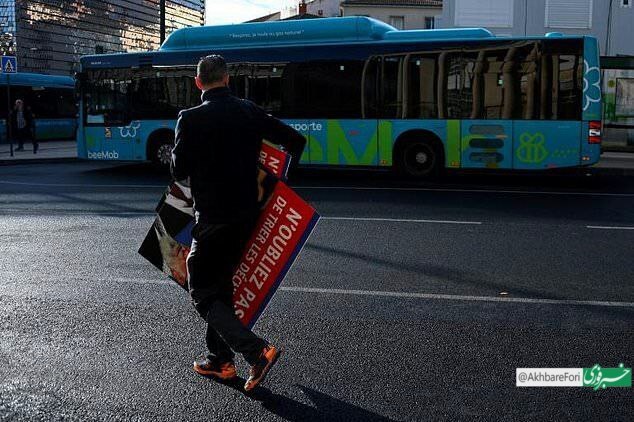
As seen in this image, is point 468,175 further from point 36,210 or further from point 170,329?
point 170,329

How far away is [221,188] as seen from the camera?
395 centimetres

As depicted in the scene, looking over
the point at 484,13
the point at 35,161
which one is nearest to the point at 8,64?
the point at 35,161

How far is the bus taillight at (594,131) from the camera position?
1392 centimetres

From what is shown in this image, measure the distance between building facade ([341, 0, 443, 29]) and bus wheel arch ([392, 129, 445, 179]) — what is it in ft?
154

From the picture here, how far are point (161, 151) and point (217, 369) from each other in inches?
540

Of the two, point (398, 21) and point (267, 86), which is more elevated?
point (398, 21)

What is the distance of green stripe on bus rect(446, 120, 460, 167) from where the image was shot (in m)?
14.8

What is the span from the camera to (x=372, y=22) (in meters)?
15.7

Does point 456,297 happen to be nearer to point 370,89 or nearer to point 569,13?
point 370,89

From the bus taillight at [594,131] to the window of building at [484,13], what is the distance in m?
21.4

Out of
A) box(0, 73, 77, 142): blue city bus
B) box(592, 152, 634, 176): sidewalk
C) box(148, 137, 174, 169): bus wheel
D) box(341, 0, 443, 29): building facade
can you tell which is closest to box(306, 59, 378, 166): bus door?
box(148, 137, 174, 169): bus wheel

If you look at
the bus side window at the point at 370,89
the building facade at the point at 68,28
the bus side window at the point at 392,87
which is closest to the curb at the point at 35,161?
the bus side window at the point at 370,89

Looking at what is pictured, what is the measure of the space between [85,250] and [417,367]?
4719 millimetres

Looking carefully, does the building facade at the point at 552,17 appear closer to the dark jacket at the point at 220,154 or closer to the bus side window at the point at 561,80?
the bus side window at the point at 561,80
